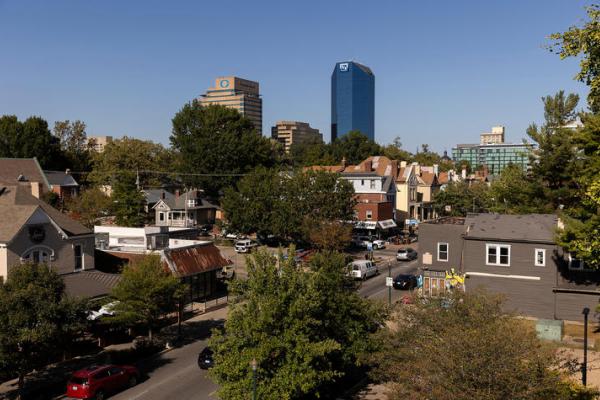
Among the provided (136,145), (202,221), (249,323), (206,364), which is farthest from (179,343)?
(136,145)

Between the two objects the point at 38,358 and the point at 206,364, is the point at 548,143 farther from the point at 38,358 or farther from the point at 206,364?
the point at 38,358

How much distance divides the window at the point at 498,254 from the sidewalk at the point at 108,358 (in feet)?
63.1

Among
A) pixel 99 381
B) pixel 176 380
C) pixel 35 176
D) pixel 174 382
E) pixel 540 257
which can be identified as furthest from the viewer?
pixel 35 176

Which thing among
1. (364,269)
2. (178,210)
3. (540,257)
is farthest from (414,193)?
(540,257)

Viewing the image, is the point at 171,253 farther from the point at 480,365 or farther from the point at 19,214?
the point at 480,365

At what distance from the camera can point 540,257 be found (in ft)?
124

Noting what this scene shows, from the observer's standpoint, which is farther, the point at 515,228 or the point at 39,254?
the point at 515,228

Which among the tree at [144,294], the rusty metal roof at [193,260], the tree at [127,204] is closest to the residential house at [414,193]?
the tree at [127,204]

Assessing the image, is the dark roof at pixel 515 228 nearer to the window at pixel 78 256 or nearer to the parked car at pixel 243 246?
the window at pixel 78 256

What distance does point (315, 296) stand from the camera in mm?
20641

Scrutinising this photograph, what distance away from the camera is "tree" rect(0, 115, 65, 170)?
95062 millimetres

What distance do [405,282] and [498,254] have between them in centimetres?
1058

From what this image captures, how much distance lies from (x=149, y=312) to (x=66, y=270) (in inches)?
442

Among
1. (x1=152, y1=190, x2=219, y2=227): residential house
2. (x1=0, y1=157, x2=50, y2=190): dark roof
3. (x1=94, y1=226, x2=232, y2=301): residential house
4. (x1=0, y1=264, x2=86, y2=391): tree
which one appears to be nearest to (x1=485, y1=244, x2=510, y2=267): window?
(x1=94, y1=226, x2=232, y2=301): residential house
